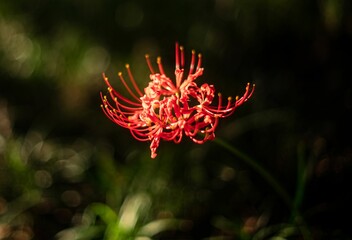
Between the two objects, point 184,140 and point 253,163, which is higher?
point 184,140

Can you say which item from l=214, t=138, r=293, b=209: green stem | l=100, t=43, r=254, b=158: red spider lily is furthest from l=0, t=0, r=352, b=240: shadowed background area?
l=100, t=43, r=254, b=158: red spider lily

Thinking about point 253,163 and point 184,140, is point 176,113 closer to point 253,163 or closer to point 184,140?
point 253,163

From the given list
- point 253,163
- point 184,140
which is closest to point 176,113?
point 253,163

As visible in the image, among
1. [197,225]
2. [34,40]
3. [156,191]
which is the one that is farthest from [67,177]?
[34,40]

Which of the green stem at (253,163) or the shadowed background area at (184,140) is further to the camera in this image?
the shadowed background area at (184,140)

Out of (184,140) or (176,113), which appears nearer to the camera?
(176,113)

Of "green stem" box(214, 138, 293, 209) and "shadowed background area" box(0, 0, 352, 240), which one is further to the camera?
"shadowed background area" box(0, 0, 352, 240)

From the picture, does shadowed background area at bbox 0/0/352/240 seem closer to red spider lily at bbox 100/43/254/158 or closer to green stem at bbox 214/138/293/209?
green stem at bbox 214/138/293/209

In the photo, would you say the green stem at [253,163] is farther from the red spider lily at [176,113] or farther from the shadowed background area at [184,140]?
the shadowed background area at [184,140]

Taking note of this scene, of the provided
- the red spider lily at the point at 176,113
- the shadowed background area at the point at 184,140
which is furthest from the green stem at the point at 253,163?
the shadowed background area at the point at 184,140

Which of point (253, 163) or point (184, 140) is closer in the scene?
point (253, 163)
